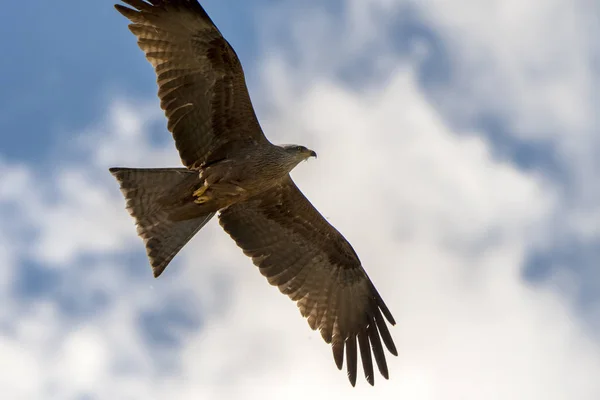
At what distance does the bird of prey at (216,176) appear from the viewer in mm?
11242

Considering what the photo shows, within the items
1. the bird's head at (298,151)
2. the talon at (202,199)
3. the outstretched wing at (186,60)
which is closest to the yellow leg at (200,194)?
the talon at (202,199)

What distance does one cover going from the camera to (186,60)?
11.2 m

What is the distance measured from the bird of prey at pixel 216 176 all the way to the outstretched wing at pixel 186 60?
12 mm

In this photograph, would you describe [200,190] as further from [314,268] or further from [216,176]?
[314,268]

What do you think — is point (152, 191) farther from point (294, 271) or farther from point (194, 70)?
point (294, 271)

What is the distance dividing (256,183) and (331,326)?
7.84ft

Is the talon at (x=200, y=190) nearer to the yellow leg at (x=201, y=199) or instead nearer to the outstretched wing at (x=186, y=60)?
the yellow leg at (x=201, y=199)

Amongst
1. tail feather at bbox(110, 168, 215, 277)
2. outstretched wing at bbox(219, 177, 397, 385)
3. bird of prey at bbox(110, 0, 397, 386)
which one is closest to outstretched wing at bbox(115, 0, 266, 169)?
bird of prey at bbox(110, 0, 397, 386)

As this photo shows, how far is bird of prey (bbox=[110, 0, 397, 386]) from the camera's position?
11.2 metres

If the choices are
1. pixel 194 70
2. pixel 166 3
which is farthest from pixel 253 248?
pixel 166 3

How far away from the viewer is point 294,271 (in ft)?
42.2

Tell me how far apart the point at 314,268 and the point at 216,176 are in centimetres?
222

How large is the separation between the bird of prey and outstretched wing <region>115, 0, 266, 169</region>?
0.5 inches

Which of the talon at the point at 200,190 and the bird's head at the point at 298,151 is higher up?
the bird's head at the point at 298,151
